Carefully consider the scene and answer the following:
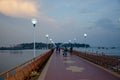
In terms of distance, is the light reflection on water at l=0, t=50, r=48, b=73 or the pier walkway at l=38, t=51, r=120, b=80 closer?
the pier walkway at l=38, t=51, r=120, b=80

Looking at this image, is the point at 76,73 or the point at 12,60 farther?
the point at 12,60

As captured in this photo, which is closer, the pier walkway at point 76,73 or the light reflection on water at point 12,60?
the pier walkway at point 76,73

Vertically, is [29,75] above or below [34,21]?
below

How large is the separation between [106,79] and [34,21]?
12.2 m

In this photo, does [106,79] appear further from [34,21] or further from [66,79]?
[34,21]

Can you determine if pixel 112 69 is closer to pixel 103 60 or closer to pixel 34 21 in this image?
pixel 103 60

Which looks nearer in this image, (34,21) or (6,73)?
(6,73)

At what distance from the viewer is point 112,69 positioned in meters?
19.3

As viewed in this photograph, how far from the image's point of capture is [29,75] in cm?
1496

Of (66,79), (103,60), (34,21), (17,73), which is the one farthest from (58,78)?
(34,21)

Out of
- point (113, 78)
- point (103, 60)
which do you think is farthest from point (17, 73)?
point (103, 60)

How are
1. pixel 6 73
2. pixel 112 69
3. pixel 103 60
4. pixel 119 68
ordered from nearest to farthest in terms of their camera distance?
pixel 6 73 → pixel 119 68 → pixel 112 69 → pixel 103 60

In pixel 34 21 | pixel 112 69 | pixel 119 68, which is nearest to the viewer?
pixel 119 68

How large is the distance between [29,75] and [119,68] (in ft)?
21.8
